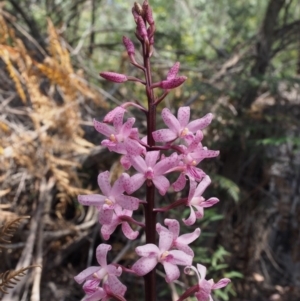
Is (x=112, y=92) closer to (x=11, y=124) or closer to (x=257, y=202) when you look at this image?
(x=11, y=124)

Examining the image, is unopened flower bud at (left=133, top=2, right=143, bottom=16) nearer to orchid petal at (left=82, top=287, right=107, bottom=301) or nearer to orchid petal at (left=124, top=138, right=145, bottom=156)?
orchid petal at (left=124, top=138, right=145, bottom=156)

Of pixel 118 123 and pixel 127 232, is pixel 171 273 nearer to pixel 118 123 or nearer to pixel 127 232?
pixel 127 232

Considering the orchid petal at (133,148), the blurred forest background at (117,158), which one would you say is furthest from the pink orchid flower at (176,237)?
the blurred forest background at (117,158)

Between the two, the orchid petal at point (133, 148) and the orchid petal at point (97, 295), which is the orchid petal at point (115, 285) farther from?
the orchid petal at point (133, 148)

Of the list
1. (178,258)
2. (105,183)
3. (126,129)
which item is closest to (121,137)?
(126,129)

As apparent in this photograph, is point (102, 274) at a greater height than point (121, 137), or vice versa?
point (121, 137)
